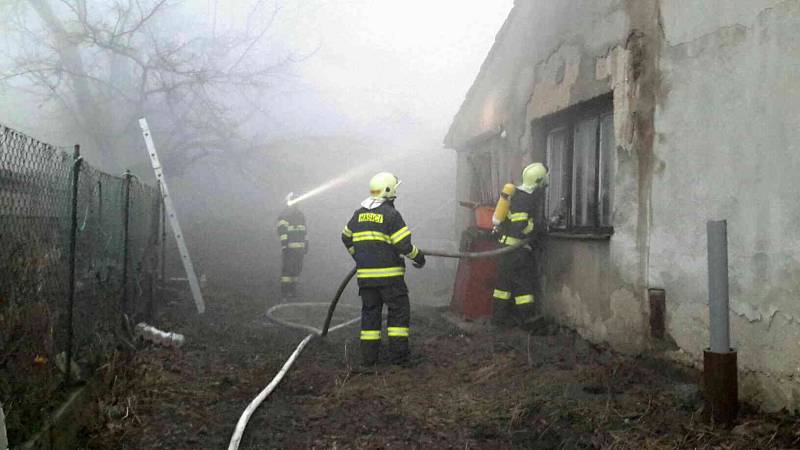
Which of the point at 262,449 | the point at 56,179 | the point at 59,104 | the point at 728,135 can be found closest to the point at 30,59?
the point at 59,104

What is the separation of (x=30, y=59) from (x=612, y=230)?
14.5 metres

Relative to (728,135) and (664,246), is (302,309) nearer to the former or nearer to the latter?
(664,246)

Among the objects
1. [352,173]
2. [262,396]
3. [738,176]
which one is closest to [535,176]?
[738,176]

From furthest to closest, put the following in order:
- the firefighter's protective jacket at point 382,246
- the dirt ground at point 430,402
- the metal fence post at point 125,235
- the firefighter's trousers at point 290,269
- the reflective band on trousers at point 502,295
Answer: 1. the firefighter's trousers at point 290,269
2. the reflective band on trousers at point 502,295
3. the firefighter's protective jacket at point 382,246
4. the metal fence post at point 125,235
5. the dirt ground at point 430,402

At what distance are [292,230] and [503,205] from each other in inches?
214

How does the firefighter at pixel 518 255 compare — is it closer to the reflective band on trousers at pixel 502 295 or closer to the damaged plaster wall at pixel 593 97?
the reflective band on trousers at pixel 502 295

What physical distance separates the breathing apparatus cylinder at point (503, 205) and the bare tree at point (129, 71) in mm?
10937

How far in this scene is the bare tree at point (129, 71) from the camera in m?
15.0

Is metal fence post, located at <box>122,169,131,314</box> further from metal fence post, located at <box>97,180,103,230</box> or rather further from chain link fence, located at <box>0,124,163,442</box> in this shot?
metal fence post, located at <box>97,180,103,230</box>

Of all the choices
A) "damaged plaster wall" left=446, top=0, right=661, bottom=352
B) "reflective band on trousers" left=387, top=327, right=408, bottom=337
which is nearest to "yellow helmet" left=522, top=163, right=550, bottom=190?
"damaged plaster wall" left=446, top=0, right=661, bottom=352

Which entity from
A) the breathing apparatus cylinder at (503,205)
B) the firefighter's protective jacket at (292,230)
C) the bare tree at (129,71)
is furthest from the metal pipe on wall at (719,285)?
the bare tree at (129,71)

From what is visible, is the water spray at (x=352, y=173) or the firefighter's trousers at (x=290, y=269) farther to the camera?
the water spray at (x=352, y=173)

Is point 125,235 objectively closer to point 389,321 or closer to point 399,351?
point 389,321

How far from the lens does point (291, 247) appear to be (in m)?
11.1
